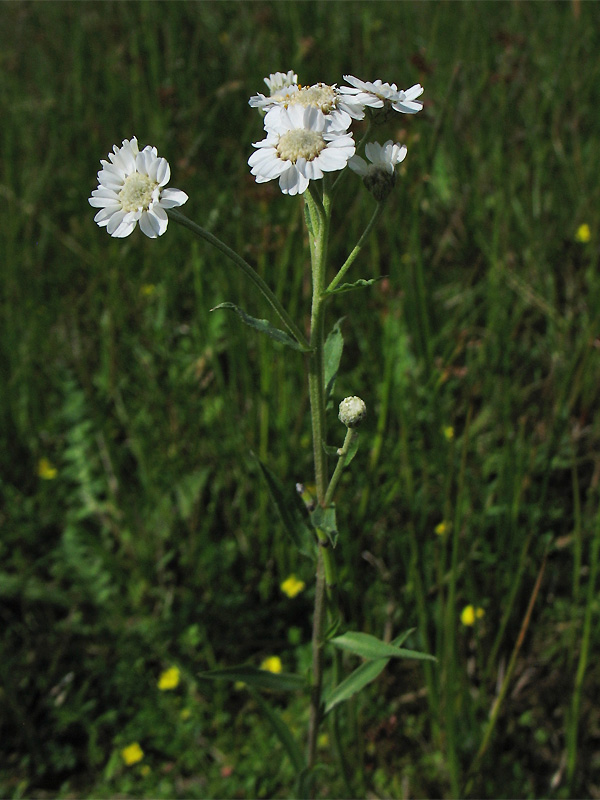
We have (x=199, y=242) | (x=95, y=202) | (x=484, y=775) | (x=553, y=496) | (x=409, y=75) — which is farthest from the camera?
(x=409, y=75)

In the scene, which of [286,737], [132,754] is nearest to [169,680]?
[132,754]

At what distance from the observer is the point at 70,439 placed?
2.02m

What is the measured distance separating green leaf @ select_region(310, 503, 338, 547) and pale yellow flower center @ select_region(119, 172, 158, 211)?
51 centimetres

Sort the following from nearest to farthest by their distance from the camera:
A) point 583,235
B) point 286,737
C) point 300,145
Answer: point 300,145
point 286,737
point 583,235

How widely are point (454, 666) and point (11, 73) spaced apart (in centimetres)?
350

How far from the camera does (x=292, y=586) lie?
1739 mm

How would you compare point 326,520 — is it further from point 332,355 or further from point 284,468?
point 284,468

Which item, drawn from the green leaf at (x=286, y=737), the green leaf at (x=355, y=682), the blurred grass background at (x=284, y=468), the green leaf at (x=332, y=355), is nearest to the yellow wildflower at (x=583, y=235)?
the blurred grass background at (x=284, y=468)

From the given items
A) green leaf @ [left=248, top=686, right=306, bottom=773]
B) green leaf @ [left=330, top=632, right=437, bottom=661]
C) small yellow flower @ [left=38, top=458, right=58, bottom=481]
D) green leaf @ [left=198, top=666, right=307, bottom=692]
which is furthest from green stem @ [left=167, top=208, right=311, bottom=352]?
small yellow flower @ [left=38, top=458, right=58, bottom=481]

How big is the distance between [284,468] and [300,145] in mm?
1081

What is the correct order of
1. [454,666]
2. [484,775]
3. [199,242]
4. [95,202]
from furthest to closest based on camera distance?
[199,242] < [484,775] < [454,666] < [95,202]

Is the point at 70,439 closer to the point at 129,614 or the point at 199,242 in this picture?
the point at 129,614

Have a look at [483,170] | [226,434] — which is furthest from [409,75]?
[226,434]

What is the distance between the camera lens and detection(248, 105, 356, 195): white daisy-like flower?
84cm
